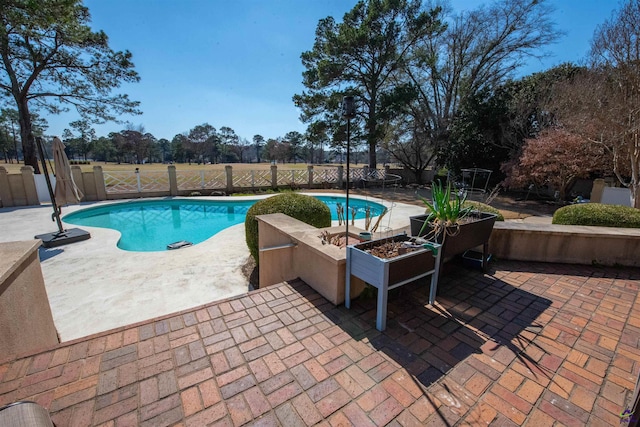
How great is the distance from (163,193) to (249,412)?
13456mm

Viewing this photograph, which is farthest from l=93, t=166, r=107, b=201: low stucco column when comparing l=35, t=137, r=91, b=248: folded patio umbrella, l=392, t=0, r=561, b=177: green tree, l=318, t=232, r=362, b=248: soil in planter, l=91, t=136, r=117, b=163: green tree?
l=91, t=136, r=117, b=163: green tree

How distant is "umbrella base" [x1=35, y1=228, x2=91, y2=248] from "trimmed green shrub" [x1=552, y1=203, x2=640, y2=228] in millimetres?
9695

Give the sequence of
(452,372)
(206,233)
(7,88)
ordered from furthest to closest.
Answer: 1. (7,88)
2. (206,233)
3. (452,372)

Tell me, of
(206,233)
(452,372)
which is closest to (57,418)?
(452,372)

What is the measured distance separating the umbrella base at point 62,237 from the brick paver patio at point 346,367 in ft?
18.3

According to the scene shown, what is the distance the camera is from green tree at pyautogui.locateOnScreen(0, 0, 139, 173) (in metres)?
9.49

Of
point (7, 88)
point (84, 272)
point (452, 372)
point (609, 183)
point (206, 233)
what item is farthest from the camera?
point (7, 88)

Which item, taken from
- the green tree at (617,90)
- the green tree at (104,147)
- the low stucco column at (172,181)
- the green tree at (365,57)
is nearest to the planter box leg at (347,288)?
the green tree at (617,90)

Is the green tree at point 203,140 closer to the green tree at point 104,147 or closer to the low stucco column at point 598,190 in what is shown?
the green tree at point 104,147

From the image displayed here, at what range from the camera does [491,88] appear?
47.9 feet

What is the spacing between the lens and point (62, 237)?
233 inches

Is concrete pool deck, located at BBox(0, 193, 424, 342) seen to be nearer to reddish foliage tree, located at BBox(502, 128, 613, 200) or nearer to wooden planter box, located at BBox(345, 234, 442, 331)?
wooden planter box, located at BBox(345, 234, 442, 331)

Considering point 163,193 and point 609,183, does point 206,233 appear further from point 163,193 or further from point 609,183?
point 609,183

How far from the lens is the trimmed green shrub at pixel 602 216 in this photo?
3.86 metres
